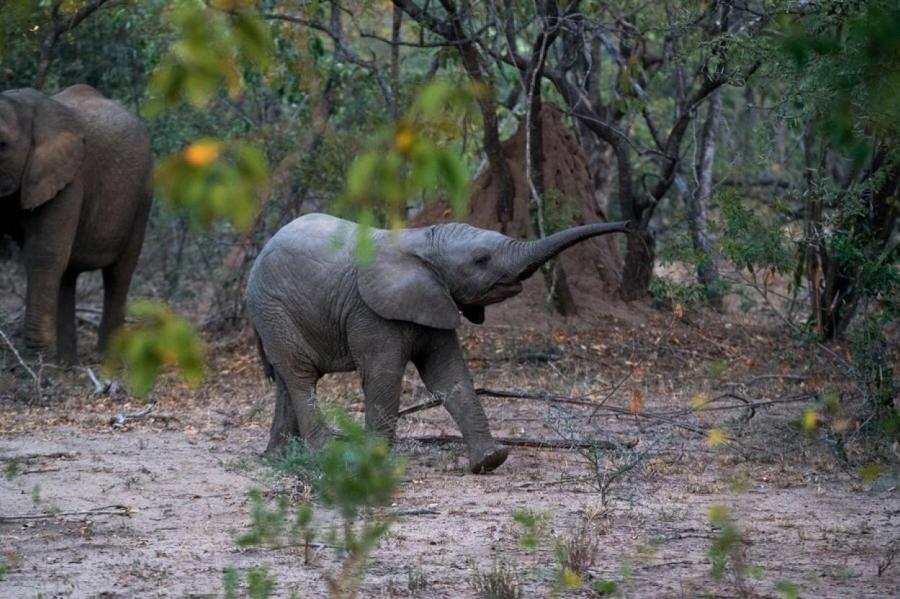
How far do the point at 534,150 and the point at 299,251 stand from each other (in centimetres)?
473

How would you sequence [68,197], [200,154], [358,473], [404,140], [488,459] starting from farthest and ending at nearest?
[68,197] < [488,459] < [358,473] < [404,140] < [200,154]

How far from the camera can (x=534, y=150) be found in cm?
1344

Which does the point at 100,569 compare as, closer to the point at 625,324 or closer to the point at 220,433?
the point at 220,433

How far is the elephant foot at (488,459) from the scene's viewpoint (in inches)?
337

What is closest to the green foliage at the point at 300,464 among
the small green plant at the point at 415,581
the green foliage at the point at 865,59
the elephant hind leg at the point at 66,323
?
→ the small green plant at the point at 415,581

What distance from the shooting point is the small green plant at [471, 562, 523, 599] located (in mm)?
5770

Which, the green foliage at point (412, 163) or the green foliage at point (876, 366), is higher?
the green foliage at point (412, 163)

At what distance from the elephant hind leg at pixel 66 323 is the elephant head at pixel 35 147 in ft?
3.91

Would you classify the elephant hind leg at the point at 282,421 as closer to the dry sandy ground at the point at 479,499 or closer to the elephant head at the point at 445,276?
the dry sandy ground at the point at 479,499

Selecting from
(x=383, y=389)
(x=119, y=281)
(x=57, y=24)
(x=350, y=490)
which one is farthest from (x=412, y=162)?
(x=119, y=281)

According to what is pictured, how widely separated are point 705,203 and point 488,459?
7392mm

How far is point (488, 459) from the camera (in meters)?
8.57

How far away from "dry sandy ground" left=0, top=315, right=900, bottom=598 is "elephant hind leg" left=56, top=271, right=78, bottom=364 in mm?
1516

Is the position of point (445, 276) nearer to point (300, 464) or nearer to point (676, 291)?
point (300, 464)
